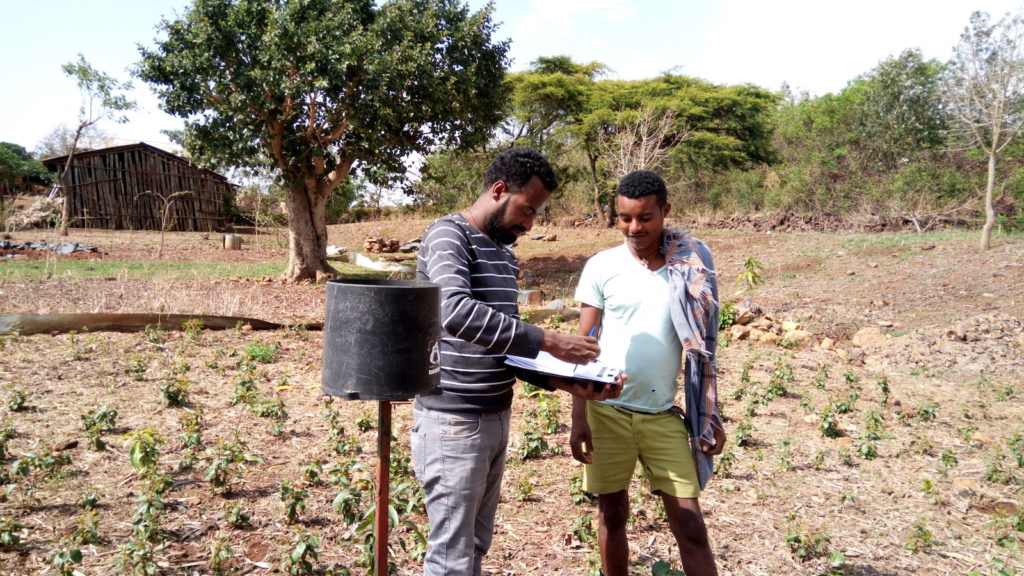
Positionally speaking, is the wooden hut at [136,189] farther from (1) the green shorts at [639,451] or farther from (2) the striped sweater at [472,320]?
(2) the striped sweater at [472,320]

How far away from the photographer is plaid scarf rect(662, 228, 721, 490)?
2344 millimetres

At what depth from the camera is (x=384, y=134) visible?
11414 millimetres

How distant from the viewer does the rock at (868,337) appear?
8.32 metres

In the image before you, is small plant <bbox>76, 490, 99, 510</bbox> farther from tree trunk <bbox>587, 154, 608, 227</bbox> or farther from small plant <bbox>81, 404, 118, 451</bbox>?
tree trunk <bbox>587, 154, 608, 227</bbox>

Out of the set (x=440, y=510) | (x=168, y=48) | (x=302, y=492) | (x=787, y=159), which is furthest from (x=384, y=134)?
(x=787, y=159)

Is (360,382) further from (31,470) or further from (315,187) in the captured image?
(315,187)

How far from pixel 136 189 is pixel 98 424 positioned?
72.6 ft

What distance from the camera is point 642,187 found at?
7.96 ft

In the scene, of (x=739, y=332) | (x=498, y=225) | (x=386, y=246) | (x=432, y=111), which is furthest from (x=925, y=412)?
(x=386, y=246)

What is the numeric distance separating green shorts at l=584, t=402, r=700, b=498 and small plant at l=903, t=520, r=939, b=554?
1585 millimetres

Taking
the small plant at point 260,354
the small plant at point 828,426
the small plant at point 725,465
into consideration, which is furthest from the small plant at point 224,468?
the small plant at point 828,426

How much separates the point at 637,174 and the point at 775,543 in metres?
1.99

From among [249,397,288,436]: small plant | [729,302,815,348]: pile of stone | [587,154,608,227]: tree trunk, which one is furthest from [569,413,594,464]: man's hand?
[587,154,608,227]: tree trunk

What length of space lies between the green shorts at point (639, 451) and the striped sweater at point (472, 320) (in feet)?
1.91
